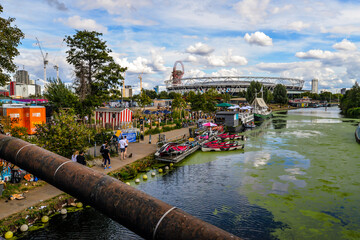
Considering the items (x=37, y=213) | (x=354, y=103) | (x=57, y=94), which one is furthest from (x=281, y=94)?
(x=37, y=213)

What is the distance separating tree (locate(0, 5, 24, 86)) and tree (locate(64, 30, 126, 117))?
38.1 ft

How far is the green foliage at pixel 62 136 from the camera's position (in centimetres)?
1449

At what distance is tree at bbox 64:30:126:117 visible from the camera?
98.4 feet

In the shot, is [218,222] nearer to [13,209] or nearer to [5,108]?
[13,209]

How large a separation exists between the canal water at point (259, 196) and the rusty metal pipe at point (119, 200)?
8.11 m

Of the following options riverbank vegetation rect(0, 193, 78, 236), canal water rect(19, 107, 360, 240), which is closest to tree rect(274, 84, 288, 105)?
canal water rect(19, 107, 360, 240)

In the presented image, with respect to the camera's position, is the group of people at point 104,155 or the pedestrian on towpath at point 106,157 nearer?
the group of people at point 104,155

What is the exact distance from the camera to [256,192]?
1551cm

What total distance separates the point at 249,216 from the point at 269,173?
793 cm

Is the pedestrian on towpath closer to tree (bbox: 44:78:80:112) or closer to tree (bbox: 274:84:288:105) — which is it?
tree (bbox: 44:78:80:112)

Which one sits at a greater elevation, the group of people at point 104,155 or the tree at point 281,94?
the tree at point 281,94

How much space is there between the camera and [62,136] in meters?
14.7

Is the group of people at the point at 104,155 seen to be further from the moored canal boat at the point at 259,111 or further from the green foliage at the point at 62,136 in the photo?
the moored canal boat at the point at 259,111

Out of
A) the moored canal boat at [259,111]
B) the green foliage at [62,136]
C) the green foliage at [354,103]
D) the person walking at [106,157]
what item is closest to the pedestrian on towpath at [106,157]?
the person walking at [106,157]
